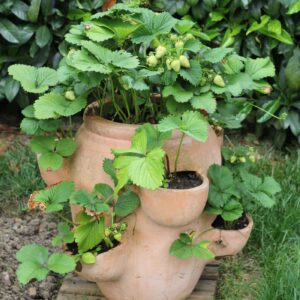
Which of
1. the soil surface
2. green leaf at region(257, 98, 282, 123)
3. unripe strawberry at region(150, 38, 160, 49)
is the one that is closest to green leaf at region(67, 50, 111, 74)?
unripe strawberry at region(150, 38, 160, 49)

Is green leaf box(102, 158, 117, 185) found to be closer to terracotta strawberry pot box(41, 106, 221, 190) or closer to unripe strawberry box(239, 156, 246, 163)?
terracotta strawberry pot box(41, 106, 221, 190)

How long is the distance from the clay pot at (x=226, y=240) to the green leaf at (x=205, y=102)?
518mm

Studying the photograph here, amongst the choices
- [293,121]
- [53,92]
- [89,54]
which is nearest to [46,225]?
[53,92]

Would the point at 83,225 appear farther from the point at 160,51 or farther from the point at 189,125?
the point at 160,51

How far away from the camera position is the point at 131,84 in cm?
204

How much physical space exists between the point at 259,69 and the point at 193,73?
33 cm

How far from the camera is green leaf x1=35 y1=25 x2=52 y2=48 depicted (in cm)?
372

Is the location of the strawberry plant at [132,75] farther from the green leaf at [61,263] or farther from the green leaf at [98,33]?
the green leaf at [61,263]

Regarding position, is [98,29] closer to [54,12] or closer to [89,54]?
[89,54]

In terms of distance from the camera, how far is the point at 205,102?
210cm

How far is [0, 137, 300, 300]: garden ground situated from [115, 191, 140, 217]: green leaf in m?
0.66

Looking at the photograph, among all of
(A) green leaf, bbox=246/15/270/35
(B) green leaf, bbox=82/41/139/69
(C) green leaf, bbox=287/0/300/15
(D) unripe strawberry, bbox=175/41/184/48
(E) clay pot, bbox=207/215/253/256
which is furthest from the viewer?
(A) green leaf, bbox=246/15/270/35

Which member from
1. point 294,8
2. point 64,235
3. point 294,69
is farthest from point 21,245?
point 294,8

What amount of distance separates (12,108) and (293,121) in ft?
6.05
